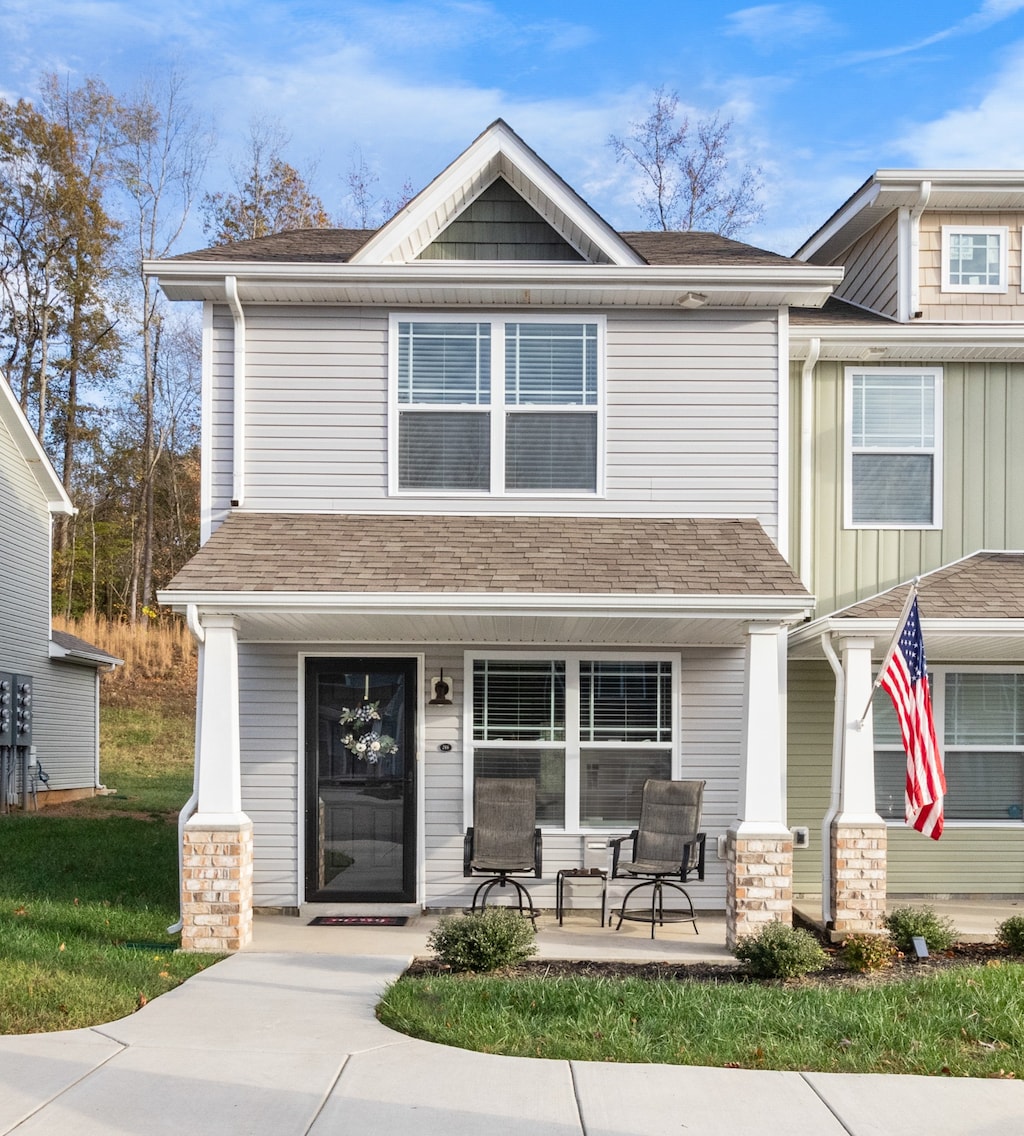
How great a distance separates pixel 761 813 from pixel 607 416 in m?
3.40

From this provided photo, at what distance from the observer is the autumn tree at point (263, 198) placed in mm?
28172

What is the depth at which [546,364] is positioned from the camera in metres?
9.57

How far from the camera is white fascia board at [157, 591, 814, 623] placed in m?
7.86

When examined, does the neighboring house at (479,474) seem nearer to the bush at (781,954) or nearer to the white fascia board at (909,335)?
the white fascia board at (909,335)

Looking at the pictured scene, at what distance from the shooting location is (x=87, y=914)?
28.1 feet

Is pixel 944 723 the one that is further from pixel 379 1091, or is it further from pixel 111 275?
pixel 111 275

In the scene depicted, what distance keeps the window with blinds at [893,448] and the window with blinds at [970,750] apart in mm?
1488

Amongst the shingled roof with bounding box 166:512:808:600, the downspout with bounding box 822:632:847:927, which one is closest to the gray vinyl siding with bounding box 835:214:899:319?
the shingled roof with bounding box 166:512:808:600

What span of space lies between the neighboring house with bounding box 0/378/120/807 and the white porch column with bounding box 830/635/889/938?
1280 centimetres

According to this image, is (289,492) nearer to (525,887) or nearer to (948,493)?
(525,887)

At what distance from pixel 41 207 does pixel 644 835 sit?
24129mm

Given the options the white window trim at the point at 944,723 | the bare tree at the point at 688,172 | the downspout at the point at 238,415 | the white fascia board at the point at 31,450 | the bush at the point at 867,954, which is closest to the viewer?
the bush at the point at 867,954

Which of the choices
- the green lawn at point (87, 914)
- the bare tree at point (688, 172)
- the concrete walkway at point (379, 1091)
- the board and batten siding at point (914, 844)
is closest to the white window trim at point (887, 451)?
the board and batten siding at point (914, 844)

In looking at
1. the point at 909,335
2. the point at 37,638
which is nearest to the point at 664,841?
the point at 909,335
